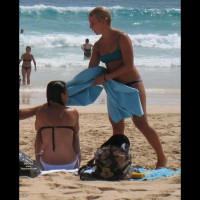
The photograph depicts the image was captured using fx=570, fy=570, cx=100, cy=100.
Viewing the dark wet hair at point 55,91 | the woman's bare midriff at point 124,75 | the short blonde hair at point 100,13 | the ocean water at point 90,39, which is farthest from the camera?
the ocean water at point 90,39

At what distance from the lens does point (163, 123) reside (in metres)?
8.80

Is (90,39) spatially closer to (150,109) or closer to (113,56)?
(150,109)

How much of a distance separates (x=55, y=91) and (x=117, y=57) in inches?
30.5

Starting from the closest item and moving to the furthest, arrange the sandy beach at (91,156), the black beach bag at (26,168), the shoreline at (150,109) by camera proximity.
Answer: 1. the sandy beach at (91,156)
2. the black beach bag at (26,168)
3. the shoreline at (150,109)

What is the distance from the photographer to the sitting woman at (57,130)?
191 inches

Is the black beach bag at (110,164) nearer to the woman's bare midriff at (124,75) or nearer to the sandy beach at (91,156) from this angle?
the sandy beach at (91,156)

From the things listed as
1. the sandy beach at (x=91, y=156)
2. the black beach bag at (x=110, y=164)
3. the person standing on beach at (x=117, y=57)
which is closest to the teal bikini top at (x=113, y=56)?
the person standing on beach at (x=117, y=57)

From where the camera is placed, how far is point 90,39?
25.4 m

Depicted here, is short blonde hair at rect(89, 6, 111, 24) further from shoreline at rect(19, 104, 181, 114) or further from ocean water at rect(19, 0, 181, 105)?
ocean water at rect(19, 0, 181, 105)

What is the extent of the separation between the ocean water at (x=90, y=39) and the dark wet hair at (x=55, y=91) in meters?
6.62

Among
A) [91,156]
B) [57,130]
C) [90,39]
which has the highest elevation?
[90,39]

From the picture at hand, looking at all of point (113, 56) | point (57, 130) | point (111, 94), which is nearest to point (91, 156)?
point (111, 94)

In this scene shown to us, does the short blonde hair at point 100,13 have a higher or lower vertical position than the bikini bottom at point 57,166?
higher

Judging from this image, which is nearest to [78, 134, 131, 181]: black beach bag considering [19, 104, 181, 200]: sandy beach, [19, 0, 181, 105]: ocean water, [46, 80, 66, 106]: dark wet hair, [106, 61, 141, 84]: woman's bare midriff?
[19, 104, 181, 200]: sandy beach
